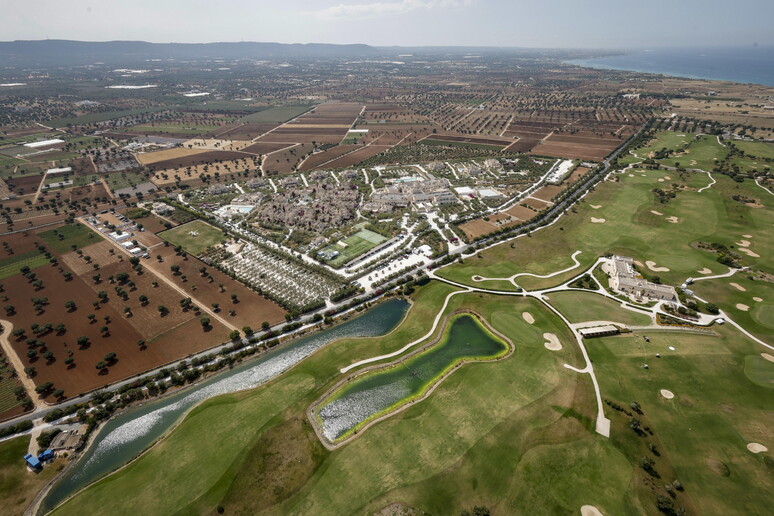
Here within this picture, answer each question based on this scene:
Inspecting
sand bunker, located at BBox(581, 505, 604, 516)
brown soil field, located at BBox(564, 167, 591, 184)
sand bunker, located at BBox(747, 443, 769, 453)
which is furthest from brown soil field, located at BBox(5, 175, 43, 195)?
sand bunker, located at BBox(747, 443, 769, 453)

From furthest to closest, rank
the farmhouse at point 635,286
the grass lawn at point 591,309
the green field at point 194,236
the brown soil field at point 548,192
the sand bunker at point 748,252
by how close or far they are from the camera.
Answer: the brown soil field at point 548,192 < the green field at point 194,236 < the sand bunker at point 748,252 < the farmhouse at point 635,286 < the grass lawn at point 591,309

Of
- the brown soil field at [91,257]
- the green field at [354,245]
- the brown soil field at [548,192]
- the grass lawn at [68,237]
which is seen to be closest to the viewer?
the brown soil field at [91,257]

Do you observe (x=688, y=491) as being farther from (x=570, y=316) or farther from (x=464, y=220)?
(x=464, y=220)

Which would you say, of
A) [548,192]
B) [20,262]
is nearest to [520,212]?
[548,192]

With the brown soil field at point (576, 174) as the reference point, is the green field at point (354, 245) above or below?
below

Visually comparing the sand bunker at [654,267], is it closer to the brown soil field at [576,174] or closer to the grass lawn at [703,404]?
the grass lawn at [703,404]

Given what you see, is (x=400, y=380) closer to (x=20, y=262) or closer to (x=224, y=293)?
(x=224, y=293)

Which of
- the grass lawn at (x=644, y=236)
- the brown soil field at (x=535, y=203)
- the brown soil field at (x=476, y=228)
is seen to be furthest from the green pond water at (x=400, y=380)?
the brown soil field at (x=535, y=203)
